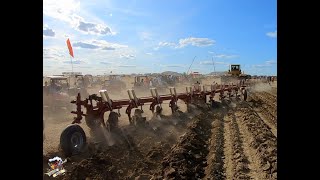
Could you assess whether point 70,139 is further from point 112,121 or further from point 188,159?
point 188,159

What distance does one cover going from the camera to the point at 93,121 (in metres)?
9.37

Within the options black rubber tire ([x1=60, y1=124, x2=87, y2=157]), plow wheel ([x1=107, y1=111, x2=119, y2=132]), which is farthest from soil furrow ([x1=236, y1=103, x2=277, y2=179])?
black rubber tire ([x1=60, y1=124, x2=87, y2=157])

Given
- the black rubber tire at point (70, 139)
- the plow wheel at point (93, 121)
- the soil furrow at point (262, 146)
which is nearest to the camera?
the soil furrow at point (262, 146)

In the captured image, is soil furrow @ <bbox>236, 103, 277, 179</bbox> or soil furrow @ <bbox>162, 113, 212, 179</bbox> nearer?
soil furrow @ <bbox>162, 113, 212, 179</bbox>

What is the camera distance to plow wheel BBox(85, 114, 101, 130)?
9.32 meters

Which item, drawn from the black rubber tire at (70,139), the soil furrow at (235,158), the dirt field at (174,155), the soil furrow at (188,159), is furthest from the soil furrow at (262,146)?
the black rubber tire at (70,139)

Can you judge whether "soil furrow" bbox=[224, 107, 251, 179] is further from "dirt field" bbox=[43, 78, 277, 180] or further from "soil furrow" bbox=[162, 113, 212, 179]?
"soil furrow" bbox=[162, 113, 212, 179]

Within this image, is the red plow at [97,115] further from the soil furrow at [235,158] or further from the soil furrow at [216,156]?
the soil furrow at [235,158]

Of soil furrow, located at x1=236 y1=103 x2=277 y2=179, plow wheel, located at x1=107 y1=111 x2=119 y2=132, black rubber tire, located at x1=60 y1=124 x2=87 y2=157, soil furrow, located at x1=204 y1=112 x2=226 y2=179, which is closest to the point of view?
soil furrow, located at x1=204 y1=112 x2=226 y2=179

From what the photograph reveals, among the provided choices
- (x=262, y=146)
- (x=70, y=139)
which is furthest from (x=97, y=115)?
(x=262, y=146)

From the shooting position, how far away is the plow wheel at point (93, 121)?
932 centimetres

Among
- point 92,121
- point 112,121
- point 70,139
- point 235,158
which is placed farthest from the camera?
point 112,121
